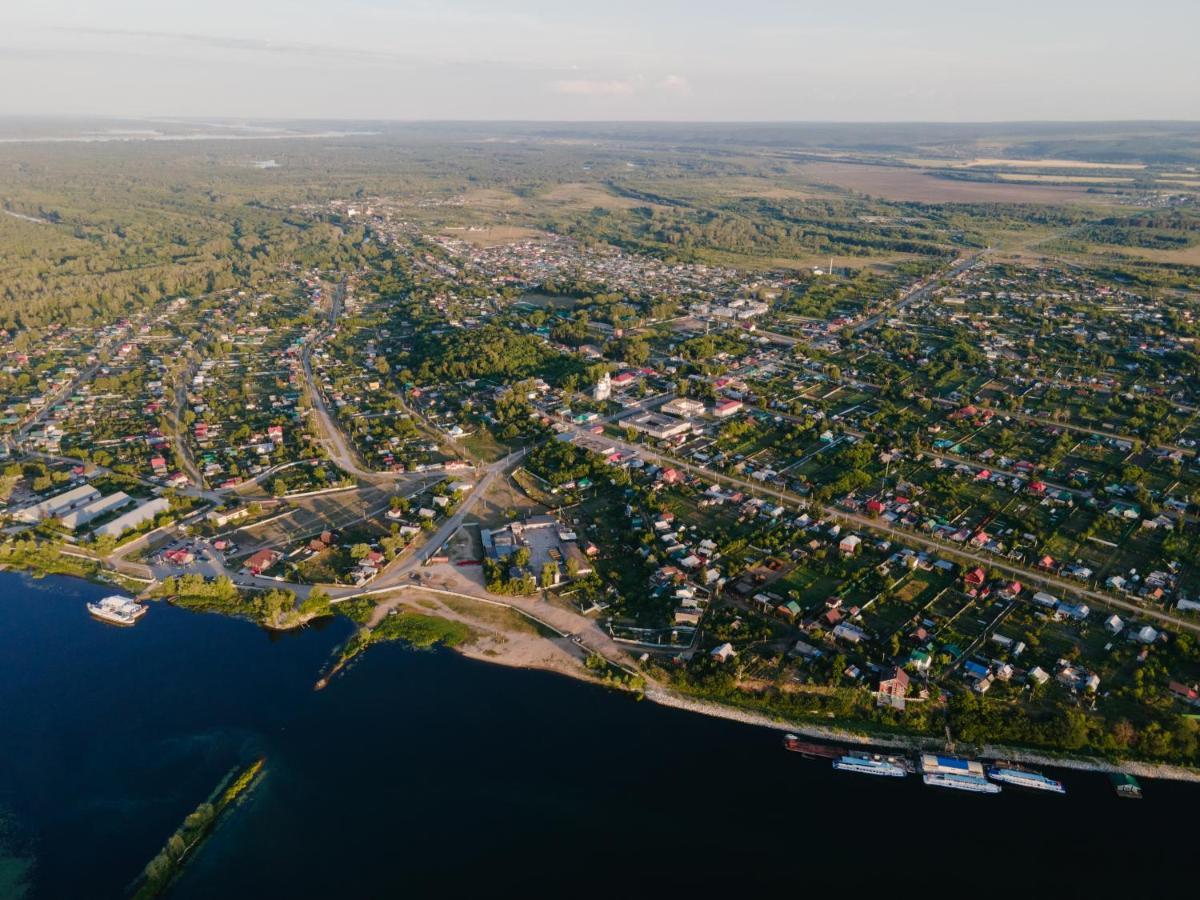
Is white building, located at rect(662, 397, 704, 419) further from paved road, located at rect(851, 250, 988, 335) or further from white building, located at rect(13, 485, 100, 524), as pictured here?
white building, located at rect(13, 485, 100, 524)

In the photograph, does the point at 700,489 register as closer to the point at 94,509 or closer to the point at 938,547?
the point at 938,547

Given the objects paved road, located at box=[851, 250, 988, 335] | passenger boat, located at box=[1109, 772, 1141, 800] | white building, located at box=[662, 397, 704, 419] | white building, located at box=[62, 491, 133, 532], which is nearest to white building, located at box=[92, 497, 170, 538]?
white building, located at box=[62, 491, 133, 532]

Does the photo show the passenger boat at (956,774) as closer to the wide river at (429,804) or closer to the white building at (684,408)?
the wide river at (429,804)

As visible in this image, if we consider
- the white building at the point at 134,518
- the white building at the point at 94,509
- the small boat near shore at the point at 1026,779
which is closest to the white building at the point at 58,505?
the white building at the point at 94,509

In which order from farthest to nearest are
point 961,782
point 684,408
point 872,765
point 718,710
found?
1. point 684,408
2. point 718,710
3. point 872,765
4. point 961,782

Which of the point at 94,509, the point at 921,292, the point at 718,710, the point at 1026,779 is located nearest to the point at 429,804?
the point at 718,710

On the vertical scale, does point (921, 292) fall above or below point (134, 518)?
above
